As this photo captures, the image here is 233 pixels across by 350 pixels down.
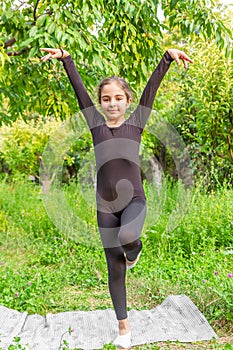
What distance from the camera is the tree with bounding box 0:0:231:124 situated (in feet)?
11.0

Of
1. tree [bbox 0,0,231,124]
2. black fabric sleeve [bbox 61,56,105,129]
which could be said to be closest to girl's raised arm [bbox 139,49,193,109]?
black fabric sleeve [bbox 61,56,105,129]

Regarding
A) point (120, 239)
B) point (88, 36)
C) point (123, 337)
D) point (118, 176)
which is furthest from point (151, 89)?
point (123, 337)

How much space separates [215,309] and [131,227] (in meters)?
1.06

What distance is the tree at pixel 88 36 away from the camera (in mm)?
3355

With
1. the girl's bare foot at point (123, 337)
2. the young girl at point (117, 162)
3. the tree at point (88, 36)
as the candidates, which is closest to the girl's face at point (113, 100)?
the young girl at point (117, 162)

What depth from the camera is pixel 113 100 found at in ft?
8.77

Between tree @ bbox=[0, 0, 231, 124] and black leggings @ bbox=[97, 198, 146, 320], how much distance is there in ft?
4.22

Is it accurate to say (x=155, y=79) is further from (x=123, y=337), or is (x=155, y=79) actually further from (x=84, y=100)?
(x=123, y=337)

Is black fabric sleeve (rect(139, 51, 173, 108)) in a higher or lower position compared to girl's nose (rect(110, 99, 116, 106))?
higher

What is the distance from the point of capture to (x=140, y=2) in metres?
3.72

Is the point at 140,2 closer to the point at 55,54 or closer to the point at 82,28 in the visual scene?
the point at 82,28

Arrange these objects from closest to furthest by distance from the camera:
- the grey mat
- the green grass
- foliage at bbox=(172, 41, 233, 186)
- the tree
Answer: the grey mat, the tree, the green grass, foliage at bbox=(172, 41, 233, 186)

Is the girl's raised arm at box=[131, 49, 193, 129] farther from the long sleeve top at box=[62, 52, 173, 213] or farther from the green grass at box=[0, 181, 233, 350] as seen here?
the green grass at box=[0, 181, 233, 350]

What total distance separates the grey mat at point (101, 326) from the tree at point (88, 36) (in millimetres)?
1806
